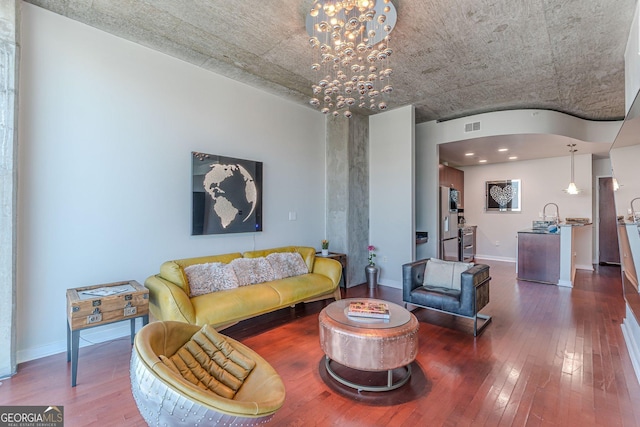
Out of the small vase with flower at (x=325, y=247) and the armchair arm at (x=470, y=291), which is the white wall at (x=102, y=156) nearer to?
the small vase with flower at (x=325, y=247)

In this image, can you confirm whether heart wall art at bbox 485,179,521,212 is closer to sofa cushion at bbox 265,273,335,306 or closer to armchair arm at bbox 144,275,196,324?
sofa cushion at bbox 265,273,335,306

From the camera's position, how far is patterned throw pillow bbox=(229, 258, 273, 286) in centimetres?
361

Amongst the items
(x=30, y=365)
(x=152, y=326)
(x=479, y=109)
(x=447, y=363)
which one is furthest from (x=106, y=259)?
(x=479, y=109)

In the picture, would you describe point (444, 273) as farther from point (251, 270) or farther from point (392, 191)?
point (251, 270)

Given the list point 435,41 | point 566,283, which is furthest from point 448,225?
point 435,41

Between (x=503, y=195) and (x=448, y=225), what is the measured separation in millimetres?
2664

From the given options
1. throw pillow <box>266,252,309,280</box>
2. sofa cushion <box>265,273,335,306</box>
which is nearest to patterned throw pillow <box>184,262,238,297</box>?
sofa cushion <box>265,273,335,306</box>

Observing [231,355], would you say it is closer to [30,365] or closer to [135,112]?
[30,365]

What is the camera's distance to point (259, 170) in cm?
440

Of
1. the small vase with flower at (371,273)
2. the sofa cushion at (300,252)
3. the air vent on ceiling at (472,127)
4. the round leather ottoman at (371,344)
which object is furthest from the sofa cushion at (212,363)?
the air vent on ceiling at (472,127)

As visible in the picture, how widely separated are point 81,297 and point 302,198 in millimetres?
3298

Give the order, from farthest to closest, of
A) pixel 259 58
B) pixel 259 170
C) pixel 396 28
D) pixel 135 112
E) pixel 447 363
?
1. pixel 259 170
2. pixel 259 58
3. pixel 135 112
4. pixel 396 28
5. pixel 447 363

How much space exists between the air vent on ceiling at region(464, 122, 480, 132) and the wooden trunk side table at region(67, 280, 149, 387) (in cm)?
574

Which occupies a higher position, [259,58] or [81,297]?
[259,58]
